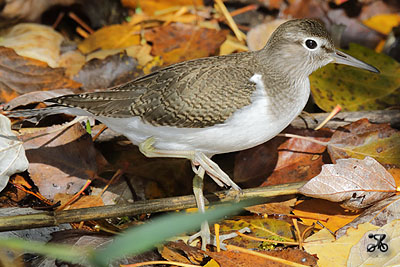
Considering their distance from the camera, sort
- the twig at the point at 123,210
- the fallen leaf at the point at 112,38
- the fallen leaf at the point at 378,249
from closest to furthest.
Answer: the fallen leaf at the point at 378,249
the twig at the point at 123,210
the fallen leaf at the point at 112,38

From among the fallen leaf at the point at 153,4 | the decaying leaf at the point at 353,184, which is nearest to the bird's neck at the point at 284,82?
the decaying leaf at the point at 353,184

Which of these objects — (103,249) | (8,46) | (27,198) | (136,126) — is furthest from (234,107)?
(8,46)

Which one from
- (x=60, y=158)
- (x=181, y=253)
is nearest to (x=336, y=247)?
(x=181, y=253)

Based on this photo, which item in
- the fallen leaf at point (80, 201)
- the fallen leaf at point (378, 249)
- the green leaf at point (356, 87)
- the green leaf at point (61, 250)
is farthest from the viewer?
the green leaf at point (356, 87)

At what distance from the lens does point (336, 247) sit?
10.3 feet

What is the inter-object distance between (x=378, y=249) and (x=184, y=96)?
147cm

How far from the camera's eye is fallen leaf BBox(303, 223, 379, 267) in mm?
3076

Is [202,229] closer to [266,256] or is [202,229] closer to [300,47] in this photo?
[266,256]

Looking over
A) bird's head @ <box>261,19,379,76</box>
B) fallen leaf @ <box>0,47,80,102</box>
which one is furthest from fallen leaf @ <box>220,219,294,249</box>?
fallen leaf @ <box>0,47,80,102</box>

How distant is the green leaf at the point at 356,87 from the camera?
4387mm

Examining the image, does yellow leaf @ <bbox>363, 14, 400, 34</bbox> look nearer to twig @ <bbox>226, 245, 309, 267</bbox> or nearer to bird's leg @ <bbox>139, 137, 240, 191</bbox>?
bird's leg @ <bbox>139, 137, 240, 191</bbox>

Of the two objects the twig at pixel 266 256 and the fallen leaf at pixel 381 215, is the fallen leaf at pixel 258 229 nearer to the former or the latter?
the twig at pixel 266 256

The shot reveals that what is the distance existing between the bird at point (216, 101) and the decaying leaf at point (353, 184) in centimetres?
41

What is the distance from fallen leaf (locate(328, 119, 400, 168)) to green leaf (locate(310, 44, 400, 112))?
17.8 inches
